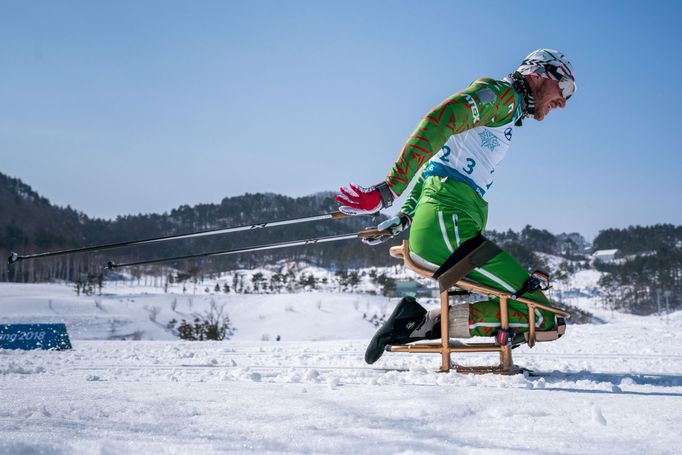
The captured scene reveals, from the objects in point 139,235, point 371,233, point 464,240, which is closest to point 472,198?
point 464,240

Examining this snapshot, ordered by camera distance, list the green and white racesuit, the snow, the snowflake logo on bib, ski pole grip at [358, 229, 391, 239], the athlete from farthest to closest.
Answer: ski pole grip at [358, 229, 391, 239], the snowflake logo on bib, the athlete, the green and white racesuit, the snow

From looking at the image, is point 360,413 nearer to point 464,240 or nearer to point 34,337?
point 464,240

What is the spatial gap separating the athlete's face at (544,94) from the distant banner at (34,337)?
560 cm

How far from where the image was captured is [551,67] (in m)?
2.50

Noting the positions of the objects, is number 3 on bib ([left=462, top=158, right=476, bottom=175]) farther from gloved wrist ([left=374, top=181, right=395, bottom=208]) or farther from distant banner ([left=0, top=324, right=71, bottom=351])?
distant banner ([left=0, top=324, right=71, bottom=351])

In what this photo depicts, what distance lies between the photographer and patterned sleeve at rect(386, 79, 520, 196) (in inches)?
79.5

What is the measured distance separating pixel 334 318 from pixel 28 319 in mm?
27748

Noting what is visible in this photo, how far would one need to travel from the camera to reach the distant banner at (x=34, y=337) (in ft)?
18.9

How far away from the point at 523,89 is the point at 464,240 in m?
0.83

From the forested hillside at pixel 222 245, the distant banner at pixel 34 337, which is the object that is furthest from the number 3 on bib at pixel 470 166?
the forested hillside at pixel 222 245

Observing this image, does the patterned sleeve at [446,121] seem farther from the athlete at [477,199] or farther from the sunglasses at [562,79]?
the sunglasses at [562,79]

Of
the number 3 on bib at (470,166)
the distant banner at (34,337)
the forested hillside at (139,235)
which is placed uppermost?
the forested hillside at (139,235)

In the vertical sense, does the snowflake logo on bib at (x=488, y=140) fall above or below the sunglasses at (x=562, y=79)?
below

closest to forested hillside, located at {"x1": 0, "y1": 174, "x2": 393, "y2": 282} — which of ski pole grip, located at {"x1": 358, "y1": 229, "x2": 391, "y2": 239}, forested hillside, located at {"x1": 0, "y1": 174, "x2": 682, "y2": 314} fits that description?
forested hillside, located at {"x1": 0, "y1": 174, "x2": 682, "y2": 314}
